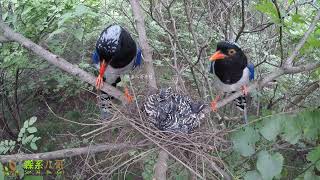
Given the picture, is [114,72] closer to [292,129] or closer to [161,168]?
[161,168]

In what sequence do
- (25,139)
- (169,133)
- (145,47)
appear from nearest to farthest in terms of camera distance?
(169,133), (25,139), (145,47)

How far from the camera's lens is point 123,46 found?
136 inches

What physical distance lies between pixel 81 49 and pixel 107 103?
2.37m

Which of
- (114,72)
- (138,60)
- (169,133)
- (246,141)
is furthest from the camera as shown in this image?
(138,60)

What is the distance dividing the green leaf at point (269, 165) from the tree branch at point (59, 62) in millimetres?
1094

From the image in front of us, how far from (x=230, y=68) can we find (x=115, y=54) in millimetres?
1025

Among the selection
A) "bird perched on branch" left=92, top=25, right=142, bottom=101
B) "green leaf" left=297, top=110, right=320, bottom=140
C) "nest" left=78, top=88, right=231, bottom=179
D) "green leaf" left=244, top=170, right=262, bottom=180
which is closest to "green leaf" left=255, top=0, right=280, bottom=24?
"green leaf" left=297, top=110, right=320, bottom=140

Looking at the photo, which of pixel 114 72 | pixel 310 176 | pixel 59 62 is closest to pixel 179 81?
pixel 114 72

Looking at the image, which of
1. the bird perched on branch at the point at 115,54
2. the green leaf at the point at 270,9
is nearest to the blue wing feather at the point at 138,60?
the bird perched on branch at the point at 115,54

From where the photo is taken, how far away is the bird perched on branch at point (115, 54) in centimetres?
322

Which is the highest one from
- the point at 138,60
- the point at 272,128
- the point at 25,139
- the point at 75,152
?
the point at 272,128

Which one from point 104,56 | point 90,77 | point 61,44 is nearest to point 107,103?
point 90,77

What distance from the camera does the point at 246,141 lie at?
2291 millimetres

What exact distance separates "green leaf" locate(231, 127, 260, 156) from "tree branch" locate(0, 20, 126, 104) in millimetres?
933
